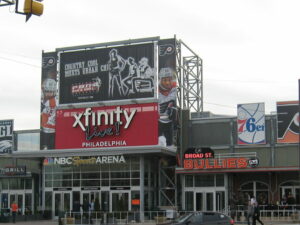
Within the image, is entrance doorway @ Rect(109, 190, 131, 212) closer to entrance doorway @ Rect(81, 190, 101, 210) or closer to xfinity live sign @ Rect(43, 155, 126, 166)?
entrance doorway @ Rect(81, 190, 101, 210)

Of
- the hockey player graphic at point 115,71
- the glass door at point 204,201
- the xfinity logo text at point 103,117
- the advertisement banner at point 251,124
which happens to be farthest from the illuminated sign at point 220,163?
the hockey player graphic at point 115,71

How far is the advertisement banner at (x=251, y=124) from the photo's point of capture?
151ft

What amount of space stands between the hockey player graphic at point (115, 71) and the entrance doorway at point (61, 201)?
9.12m

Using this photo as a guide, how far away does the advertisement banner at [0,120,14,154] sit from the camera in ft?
186

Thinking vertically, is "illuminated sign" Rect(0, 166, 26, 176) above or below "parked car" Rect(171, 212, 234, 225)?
above

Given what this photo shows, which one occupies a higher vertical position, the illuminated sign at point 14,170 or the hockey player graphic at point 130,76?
the hockey player graphic at point 130,76

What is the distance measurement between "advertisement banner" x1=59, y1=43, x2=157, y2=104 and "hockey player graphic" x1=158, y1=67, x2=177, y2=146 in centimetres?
80

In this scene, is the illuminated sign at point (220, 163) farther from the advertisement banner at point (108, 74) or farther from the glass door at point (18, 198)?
the glass door at point (18, 198)

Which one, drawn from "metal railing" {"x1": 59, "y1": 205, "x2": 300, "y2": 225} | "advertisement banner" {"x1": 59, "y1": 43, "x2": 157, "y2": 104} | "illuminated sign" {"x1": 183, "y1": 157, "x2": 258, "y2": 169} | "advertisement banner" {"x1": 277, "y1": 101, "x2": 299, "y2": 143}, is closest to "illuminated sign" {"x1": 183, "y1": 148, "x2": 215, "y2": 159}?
"illuminated sign" {"x1": 183, "y1": 157, "x2": 258, "y2": 169}

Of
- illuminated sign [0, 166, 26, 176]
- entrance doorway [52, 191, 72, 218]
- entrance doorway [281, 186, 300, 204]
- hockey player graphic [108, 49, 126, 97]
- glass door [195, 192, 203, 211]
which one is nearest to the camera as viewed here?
entrance doorway [281, 186, 300, 204]

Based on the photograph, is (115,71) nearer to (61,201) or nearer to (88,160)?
(88,160)

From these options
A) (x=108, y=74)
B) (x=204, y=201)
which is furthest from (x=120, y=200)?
(x=108, y=74)

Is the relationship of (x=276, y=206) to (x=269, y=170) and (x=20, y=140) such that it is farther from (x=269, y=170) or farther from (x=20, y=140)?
(x=20, y=140)

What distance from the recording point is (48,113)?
172ft
